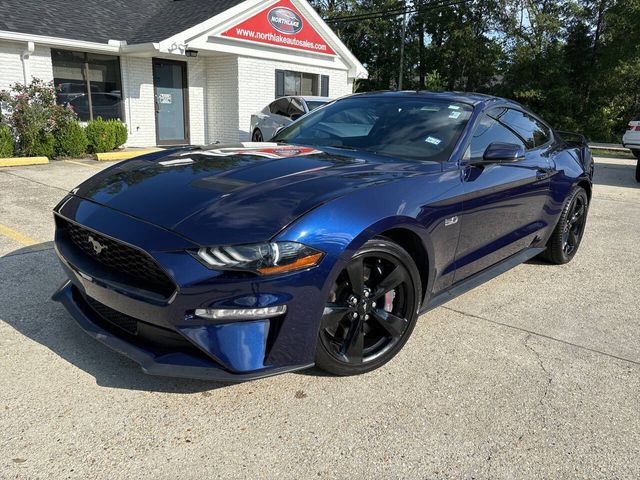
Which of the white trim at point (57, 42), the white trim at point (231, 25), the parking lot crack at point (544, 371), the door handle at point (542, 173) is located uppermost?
the white trim at point (231, 25)

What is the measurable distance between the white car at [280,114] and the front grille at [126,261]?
8974 millimetres

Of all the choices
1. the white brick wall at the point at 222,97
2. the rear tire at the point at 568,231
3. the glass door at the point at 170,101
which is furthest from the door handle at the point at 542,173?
the glass door at the point at 170,101

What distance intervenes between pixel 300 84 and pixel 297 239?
49.1ft

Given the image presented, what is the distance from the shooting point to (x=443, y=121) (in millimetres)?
3609

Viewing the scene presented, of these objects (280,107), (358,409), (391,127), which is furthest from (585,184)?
(280,107)

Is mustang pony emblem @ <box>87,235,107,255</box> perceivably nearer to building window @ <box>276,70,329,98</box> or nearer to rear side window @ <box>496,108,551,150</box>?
rear side window @ <box>496,108,551,150</box>

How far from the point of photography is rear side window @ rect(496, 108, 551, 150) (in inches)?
160

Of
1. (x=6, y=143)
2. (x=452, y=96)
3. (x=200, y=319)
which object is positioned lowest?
(x=200, y=319)

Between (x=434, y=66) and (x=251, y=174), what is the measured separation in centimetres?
3605

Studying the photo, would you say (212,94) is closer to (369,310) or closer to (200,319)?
(369,310)

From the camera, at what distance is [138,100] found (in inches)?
529

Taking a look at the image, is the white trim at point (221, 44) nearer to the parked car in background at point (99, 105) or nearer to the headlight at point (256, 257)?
the parked car in background at point (99, 105)

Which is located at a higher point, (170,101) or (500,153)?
(170,101)

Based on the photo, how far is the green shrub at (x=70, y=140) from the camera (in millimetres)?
11125
